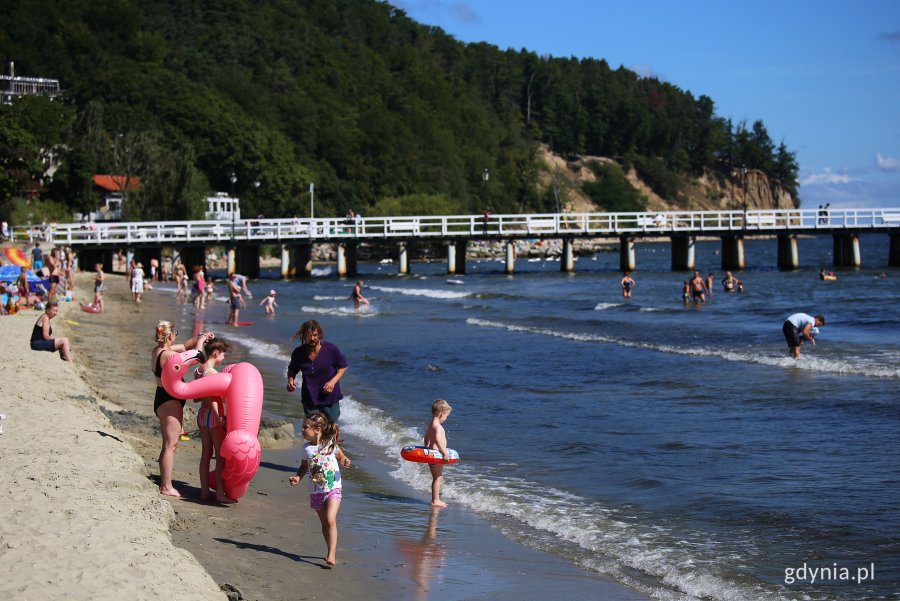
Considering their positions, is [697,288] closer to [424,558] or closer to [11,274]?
[11,274]

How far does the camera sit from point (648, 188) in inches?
7116

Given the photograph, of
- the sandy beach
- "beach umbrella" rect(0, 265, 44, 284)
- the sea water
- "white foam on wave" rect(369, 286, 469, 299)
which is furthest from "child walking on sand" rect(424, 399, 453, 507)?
"white foam on wave" rect(369, 286, 469, 299)

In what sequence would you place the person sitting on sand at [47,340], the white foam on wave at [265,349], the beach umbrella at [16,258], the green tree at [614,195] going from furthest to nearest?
the green tree at [614,195] → the beach umbrella at [16,258] → the white foam on wave at [265,349] → the person sitting on sand at [47,340]

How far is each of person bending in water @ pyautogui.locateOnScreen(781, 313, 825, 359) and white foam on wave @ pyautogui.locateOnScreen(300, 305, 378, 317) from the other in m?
15.7

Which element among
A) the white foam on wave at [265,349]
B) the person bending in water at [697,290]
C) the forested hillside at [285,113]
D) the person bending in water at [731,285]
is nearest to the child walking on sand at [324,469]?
the white foam on wave at [265,349]

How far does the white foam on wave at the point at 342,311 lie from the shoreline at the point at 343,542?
2199 centimetres

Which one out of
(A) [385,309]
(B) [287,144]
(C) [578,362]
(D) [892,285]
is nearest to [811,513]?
(C) [578,362]

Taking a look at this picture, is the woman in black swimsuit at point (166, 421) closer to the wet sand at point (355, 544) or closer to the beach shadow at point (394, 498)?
the wet sand at point (355, 544)

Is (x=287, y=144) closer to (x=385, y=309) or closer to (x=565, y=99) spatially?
(x=385, y=309)

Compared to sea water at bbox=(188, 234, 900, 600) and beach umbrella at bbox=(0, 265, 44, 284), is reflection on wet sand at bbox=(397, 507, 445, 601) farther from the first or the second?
beach umbrella at bbox=(0, 265, 44, 284)

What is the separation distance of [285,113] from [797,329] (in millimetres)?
93381

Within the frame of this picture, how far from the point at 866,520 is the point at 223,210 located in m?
71.2

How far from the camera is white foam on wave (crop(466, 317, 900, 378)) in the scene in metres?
19.6

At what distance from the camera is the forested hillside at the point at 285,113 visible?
7381 cm
